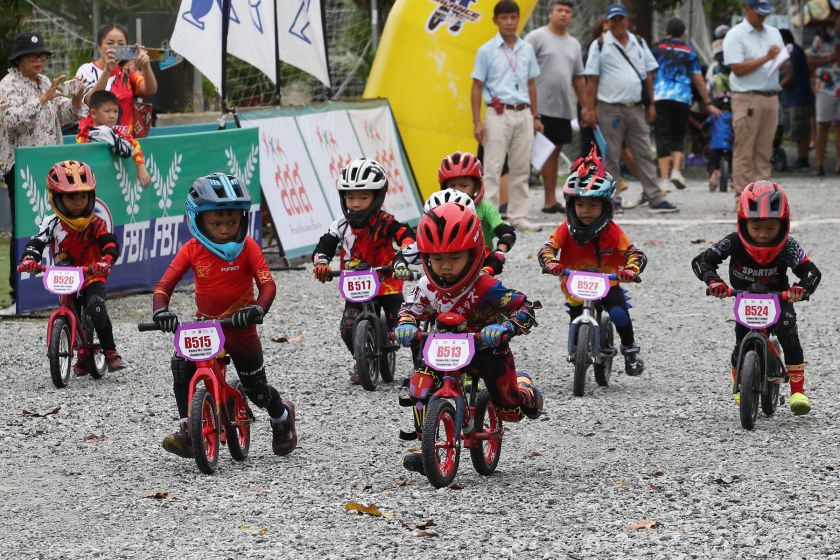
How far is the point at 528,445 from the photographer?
25.0 feet

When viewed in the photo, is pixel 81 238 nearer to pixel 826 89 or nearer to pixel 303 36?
pixel 303 36

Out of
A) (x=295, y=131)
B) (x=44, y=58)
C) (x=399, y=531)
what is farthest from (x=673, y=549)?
(x=295, y=131)

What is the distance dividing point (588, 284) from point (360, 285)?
1425 millimetres

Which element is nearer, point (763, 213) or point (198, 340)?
point (198, 340)

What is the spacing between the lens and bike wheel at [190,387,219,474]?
6773mm

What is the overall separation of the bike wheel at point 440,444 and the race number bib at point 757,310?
6.49 feet

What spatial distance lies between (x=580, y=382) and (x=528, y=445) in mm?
1242

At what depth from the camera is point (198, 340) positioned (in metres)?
6.90

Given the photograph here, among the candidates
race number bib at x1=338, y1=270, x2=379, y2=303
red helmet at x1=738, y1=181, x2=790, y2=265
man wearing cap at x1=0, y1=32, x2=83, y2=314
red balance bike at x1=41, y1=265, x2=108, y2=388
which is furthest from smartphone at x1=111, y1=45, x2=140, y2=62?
red helmet at x1=738, y1=181, x2=790, y2=265

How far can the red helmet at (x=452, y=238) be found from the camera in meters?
6.61

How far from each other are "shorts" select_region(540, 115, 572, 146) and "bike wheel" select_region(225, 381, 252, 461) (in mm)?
10773

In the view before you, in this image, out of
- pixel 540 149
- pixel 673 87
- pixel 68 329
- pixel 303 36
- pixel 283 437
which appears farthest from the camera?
pixel 673 87

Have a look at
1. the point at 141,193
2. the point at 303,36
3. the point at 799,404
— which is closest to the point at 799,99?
the point at 303,36

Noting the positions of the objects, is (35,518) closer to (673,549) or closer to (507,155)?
(673,549)
